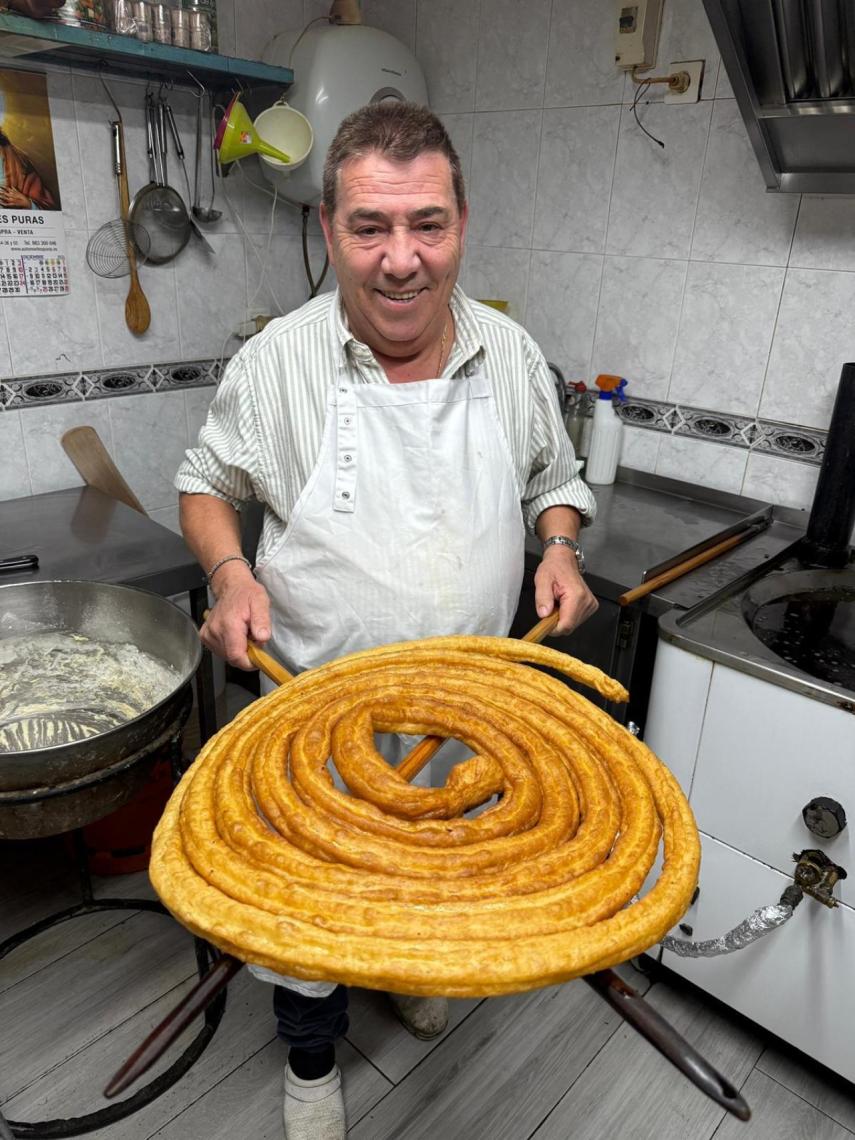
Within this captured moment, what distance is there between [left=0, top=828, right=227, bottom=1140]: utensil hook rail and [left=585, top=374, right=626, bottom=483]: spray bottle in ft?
5.34

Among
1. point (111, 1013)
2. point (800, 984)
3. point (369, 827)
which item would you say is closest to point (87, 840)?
point (111, 1013)

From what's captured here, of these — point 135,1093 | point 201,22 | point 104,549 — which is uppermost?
point 201,22

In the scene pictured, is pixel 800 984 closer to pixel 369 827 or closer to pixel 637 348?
pixel 369 827

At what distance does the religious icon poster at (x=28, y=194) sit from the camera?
2.00 meters

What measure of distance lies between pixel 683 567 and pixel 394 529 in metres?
0.84

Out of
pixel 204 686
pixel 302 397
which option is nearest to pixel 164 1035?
pixel 302 397

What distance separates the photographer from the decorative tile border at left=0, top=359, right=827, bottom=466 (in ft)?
6.82

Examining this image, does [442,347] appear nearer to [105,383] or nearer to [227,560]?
[227,560]

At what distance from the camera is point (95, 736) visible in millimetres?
1142

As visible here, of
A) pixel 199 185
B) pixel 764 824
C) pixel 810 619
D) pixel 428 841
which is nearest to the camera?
pixel 428 841

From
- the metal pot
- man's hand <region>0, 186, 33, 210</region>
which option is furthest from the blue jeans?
man's hand <region>0, 186, 33, 210</region>

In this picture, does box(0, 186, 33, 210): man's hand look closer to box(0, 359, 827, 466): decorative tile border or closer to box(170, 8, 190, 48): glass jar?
box(0, 359, 827, 466): decorative tile border

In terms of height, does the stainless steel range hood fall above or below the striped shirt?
above

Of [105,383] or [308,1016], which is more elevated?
[105,383]
